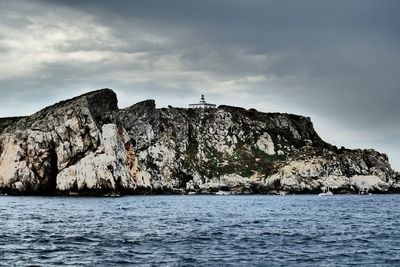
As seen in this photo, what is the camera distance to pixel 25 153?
16575 cm

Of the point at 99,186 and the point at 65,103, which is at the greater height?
the point at 65,103

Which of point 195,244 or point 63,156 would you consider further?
point 63,156

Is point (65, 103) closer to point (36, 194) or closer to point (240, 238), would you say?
point (36, 194)

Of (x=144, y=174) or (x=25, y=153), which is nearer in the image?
(x=25, y=153)

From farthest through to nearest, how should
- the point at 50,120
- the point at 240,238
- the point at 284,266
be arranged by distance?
1. the point at 50,120
2. the point at 240,238
3. the point at 284,266

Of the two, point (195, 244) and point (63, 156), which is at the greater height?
point (63, 156)

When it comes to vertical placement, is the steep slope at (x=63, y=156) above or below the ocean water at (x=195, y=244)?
above

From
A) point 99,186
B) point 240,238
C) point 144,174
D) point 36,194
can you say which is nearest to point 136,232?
point 240,238

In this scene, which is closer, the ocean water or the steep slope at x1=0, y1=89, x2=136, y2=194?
the ocean water

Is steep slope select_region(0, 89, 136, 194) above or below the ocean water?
above

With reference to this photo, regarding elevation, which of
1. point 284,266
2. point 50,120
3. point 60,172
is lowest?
point 284,266

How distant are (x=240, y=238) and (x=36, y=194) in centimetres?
12536

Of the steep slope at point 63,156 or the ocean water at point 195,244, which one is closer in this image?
the ocean water at point 195,244

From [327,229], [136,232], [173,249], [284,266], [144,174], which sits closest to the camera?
[284,266]
